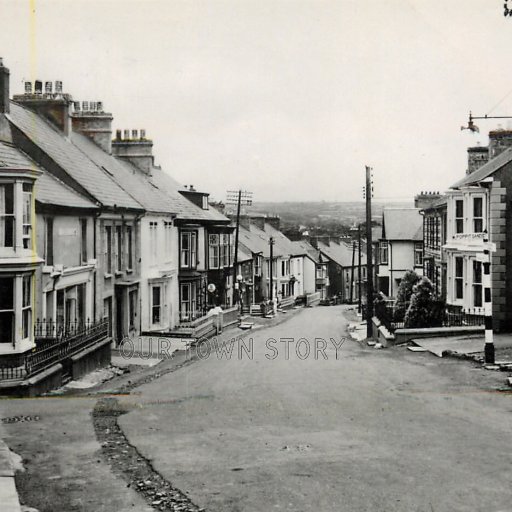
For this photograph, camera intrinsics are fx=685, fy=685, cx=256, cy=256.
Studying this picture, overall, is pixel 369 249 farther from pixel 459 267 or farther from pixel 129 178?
pixel 129 178

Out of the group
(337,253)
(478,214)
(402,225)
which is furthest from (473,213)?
(337,253)

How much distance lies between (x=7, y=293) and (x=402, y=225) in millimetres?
49217

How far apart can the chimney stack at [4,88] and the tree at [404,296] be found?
725 inches

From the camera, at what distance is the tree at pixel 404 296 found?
103 feet

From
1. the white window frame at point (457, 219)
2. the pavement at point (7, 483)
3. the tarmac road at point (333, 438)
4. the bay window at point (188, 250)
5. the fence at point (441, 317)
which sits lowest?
the tarmac road at point (333, 438)

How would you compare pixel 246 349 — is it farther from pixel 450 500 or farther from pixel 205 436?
pixel 450 500

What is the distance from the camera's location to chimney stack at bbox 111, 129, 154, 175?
39344 mm

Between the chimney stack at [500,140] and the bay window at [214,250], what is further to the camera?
the bay window at [214,250]

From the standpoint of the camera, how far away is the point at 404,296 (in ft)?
105

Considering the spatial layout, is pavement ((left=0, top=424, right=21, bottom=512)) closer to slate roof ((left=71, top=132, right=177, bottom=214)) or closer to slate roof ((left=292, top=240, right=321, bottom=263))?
slate roof ((left=71, top=132, right=177, bottom=214))

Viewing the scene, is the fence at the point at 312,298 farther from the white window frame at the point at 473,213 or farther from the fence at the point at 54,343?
the fence at the point at 54,343

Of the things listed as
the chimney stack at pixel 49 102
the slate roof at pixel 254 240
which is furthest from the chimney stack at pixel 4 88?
the slate roof at pixel 254 240

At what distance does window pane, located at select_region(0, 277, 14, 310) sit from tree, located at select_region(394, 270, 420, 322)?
60.6ft

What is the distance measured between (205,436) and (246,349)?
57.0 feet
